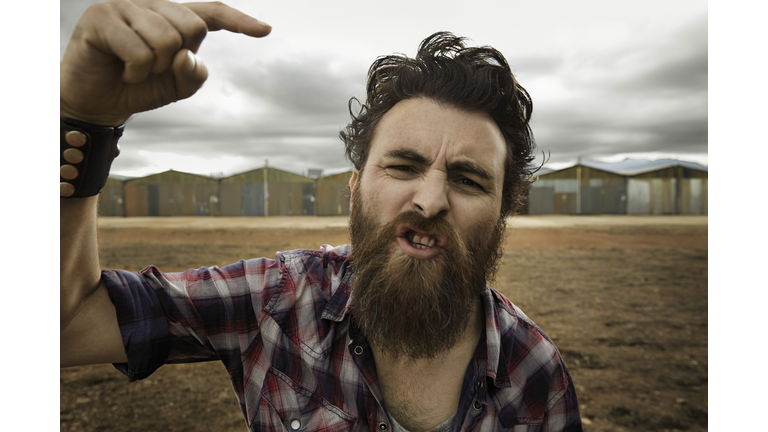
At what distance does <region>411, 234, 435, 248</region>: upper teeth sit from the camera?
5.39 feet

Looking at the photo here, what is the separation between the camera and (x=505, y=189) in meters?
2.31

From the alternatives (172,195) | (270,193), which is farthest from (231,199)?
(172,195)

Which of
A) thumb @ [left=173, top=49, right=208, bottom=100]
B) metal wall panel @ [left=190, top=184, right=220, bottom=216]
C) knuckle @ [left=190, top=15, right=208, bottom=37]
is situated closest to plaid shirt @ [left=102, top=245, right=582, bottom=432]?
thumb @ [left=173, top=49, right=208, bottom=100]

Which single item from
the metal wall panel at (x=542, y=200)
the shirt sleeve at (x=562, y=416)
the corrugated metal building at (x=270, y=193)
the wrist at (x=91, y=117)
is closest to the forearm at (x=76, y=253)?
the wrist at (x=91, y=117)

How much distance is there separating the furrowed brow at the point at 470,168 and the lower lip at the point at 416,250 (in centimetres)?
37

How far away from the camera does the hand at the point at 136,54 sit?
2.82ft

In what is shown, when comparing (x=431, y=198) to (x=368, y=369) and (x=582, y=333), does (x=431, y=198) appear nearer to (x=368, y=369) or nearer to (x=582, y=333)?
(x=368, y=369)

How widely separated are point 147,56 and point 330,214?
64.9 ft

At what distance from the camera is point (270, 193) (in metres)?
20.0

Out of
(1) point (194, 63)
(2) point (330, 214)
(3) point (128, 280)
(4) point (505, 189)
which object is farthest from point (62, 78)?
(2) point (330, 214)

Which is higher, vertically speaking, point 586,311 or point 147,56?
point 147,56

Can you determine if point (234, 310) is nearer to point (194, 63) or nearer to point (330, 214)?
point (194, 63)

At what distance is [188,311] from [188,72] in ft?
3.01

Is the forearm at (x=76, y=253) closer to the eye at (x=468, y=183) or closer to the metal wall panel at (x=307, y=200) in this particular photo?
the eye at (x=468, y=183)
